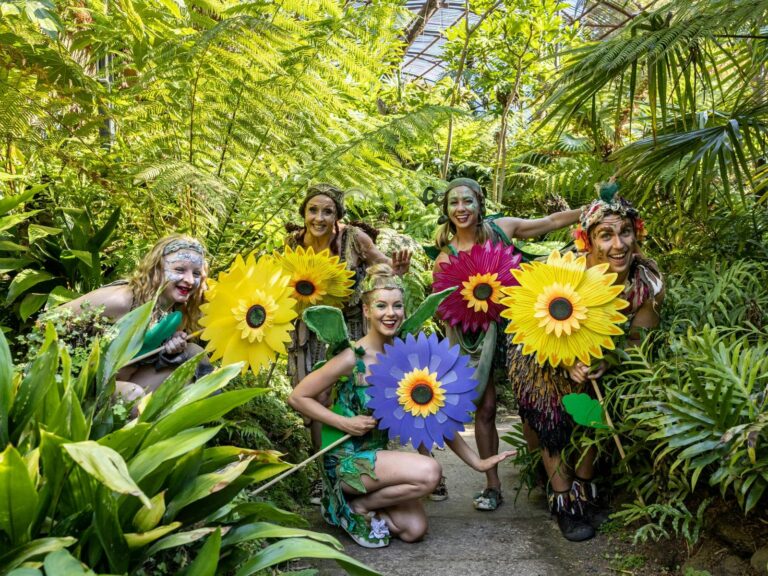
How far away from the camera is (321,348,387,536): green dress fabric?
10.5ft

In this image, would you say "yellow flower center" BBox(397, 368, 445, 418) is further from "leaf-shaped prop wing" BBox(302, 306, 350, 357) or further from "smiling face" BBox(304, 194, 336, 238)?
"smiling face" BBox(304, 194, 336, 238)

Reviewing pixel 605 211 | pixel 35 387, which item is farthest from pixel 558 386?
pixel 35 387

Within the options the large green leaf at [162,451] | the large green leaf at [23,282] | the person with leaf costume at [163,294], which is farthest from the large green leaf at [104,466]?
the large green leaf at [23,282]

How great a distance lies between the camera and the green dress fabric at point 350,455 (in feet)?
10.5

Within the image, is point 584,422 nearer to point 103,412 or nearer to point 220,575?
point 220,575

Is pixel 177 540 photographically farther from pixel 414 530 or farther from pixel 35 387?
pixel 414 530

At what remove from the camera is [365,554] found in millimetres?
3139

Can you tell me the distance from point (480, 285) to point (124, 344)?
72.4 inches

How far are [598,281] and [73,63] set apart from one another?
3.26 meters

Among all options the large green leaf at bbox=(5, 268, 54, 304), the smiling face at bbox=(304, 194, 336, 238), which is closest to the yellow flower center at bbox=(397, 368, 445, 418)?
the smiling face at bbox=(304, 194, 336, 238)

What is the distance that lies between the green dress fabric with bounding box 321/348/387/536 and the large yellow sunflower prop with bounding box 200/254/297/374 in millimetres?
418

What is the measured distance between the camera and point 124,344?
8.18ft

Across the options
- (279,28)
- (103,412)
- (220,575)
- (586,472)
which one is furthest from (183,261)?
(586,472)

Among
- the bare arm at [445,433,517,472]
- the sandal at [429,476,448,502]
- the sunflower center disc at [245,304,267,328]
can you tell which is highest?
the sunflower center disc at [245,304,267,328]
